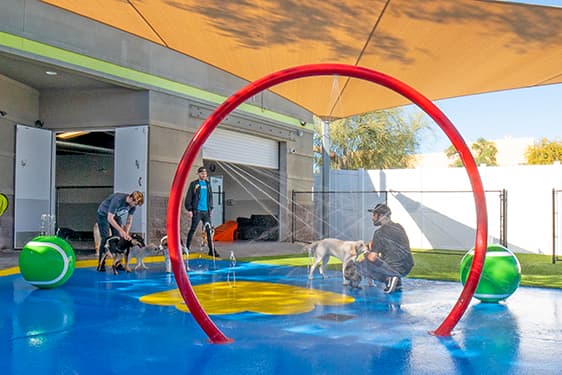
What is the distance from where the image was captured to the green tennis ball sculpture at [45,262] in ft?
24.3

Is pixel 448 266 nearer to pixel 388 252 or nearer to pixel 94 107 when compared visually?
pixel 388 252

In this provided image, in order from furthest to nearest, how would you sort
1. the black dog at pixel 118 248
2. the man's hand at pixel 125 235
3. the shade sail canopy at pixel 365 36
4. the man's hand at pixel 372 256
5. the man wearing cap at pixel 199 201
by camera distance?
the man wearing cap at pixel 199 201 < the black dog at pixel 118 248 < the man's hand at pixel 125 235 < the man's hand at pixel 372 256 < the shade sail canopy at pixel 365 36

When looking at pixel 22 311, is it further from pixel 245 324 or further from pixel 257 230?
pixel 257 230

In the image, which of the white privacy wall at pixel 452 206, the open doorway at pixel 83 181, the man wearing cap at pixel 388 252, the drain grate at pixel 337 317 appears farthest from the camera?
the open doorway at pixel 83 181

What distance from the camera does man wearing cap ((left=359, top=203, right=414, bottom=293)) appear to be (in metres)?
7.36

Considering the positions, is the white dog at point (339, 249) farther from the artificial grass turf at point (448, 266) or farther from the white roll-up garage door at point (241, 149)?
the white roll-up garage door at point (241, 149)


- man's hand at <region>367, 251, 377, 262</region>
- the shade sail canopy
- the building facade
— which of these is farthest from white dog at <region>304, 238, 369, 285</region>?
the building facade

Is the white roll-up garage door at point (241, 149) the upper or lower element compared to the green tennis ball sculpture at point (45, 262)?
upper

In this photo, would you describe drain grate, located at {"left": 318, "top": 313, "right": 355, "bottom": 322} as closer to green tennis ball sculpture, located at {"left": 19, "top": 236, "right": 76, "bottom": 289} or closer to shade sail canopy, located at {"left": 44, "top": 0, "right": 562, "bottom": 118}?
shade sail canopy, located at {"left": 44, "top": 0, "right": 562, "bottom": 118}

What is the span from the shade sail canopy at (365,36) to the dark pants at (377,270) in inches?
124

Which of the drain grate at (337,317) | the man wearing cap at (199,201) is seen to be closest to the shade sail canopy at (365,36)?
the man wearing cap at (199,201)

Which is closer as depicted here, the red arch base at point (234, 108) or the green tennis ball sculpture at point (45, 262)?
the red arch base at point (234, 108)

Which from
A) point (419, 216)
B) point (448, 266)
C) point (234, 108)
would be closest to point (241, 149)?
point (419, 216)

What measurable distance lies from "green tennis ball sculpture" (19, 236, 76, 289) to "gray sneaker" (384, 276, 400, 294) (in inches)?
184
